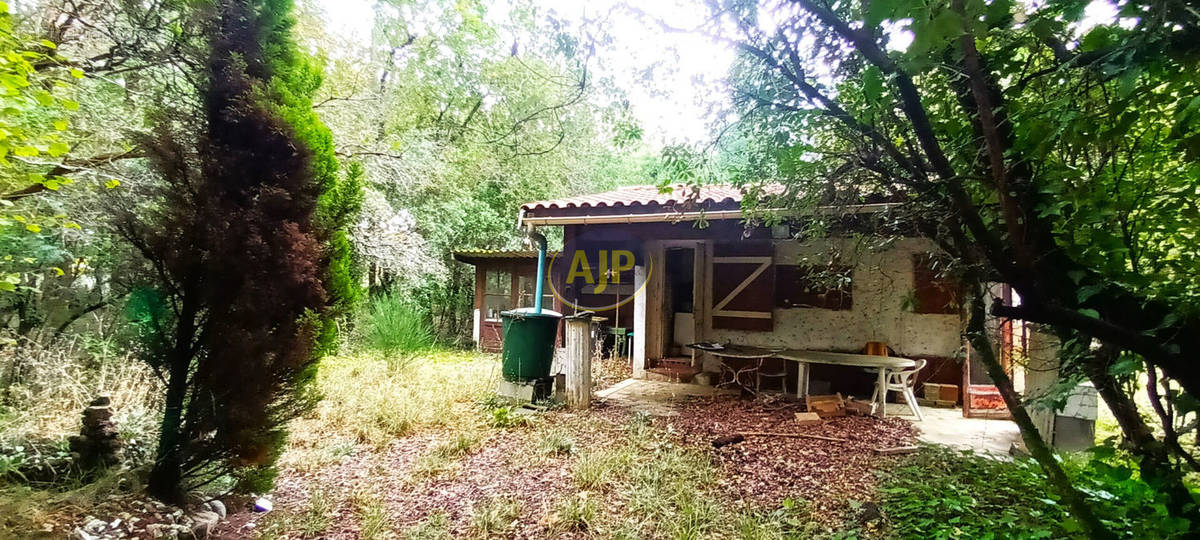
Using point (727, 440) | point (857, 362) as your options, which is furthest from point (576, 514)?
point (857, 362)

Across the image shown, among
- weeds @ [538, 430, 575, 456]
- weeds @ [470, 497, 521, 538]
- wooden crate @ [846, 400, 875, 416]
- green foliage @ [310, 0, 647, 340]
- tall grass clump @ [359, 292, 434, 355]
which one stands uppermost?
green foliage @ [310, 0, 647, 340]

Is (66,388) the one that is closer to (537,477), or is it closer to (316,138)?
(316,138)

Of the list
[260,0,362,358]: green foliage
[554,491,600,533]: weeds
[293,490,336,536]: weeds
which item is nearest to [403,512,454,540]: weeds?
[293,490,336,536]: weeds

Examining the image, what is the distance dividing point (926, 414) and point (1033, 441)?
4.47 meters

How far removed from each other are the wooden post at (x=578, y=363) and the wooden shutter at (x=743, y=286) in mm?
2193

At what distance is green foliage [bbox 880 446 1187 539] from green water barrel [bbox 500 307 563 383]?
3.15m

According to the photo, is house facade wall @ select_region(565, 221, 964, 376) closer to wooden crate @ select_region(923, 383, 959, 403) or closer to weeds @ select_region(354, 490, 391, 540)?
wooden crate @ select_region(923, 383, 959, 403)

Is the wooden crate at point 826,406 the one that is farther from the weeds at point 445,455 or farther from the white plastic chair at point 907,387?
the weeds at point 445,455

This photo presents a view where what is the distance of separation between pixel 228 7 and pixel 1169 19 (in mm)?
3876

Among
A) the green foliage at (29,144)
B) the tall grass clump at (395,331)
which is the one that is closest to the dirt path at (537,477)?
the green foliage at (29,144)

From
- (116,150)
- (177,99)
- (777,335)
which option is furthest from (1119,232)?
(116,150)

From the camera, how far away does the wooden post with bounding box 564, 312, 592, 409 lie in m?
5.29

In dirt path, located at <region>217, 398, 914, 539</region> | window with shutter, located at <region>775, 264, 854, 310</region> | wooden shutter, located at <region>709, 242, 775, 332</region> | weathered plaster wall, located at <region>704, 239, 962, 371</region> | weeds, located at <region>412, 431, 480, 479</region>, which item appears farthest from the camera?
wooden shutter, located at <region>709, 242, 775, 332</region>

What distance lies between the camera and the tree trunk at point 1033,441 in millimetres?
1383
